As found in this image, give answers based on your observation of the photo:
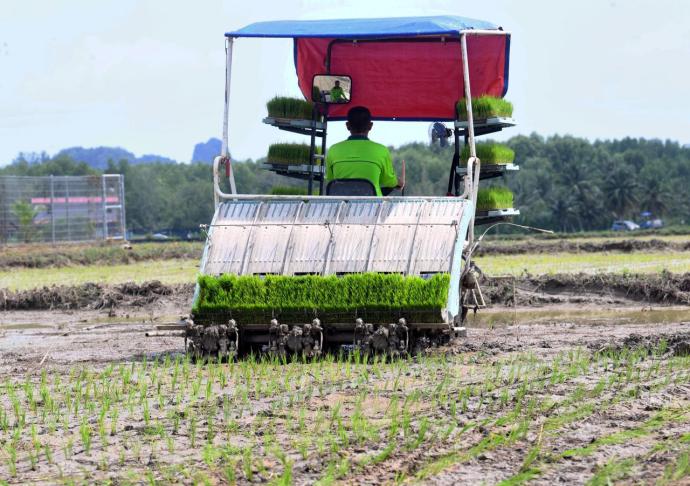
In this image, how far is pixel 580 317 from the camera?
15438mm

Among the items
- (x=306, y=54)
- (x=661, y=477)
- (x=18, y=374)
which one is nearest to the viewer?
(x=661, y=477)

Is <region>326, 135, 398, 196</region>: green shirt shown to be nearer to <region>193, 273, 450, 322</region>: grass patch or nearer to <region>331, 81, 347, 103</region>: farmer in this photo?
<region>331, 81, 347, 103</region>: farmer

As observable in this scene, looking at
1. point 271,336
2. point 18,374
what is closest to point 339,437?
point 271,336

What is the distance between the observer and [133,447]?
6.63 meters

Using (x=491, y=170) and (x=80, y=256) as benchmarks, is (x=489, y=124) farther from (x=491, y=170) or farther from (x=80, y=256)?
(x=80, y=256)

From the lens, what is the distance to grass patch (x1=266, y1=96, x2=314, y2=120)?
1249 cm

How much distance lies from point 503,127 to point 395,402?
5.12 meters

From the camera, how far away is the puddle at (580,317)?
575 inches

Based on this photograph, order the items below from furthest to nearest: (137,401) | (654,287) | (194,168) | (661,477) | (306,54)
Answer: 1. (194,168)
2. (654,287)
3. (306,54)
4. (137,401)
5. (661,477)

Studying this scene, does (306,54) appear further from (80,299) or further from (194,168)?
(194,168)

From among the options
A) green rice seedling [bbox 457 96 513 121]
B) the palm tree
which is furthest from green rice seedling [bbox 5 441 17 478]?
the palm tree

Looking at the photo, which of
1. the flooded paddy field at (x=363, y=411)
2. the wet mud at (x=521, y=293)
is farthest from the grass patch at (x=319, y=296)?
the wet mud at (x=521, y=293)

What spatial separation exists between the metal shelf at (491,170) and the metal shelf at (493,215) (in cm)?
42

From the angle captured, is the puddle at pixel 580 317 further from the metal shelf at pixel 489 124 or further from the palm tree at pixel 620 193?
the palm tree at pixel 620 193
